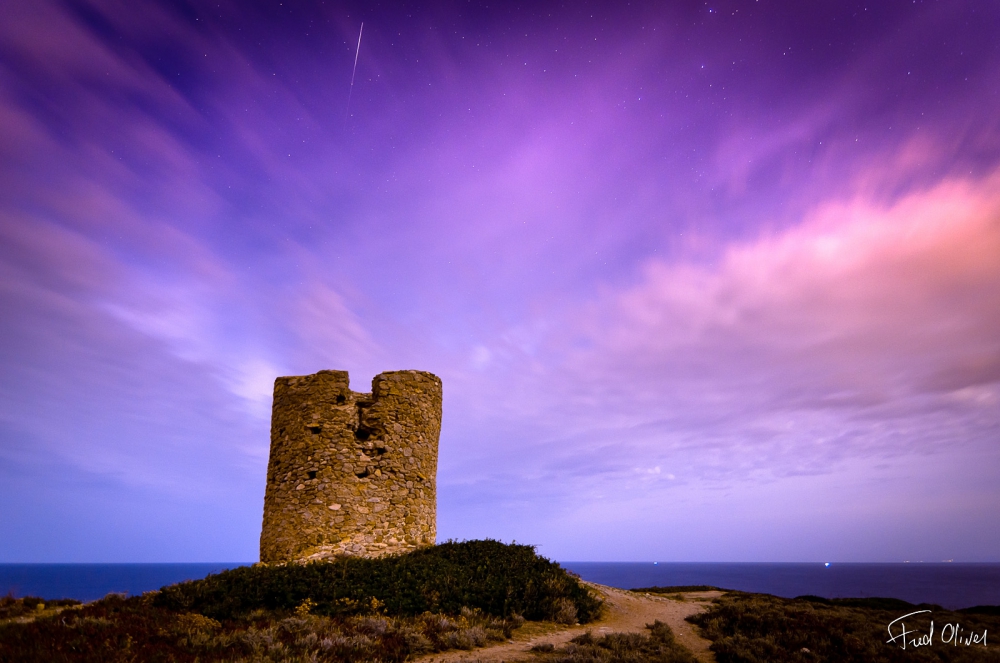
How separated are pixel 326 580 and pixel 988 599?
106m

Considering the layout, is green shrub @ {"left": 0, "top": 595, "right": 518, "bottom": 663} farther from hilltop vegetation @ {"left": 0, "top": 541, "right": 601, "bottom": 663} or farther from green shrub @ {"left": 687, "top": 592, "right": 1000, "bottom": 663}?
green shrub @ {"left": 687, "top": 592, "right": 1000, "bottom": 663}

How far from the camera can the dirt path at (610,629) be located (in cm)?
870

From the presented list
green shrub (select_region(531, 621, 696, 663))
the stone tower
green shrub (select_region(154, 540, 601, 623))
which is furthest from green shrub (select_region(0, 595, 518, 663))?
the stone tower

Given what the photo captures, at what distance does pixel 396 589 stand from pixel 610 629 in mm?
4793

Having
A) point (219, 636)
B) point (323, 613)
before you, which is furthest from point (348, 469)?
point (219, 636)

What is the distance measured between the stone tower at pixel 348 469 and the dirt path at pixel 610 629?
5789 millimetres

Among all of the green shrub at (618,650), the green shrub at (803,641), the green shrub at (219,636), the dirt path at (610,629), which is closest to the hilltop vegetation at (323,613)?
the green shrub at (219,636)

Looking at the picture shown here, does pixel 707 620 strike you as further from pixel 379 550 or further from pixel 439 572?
pixel 379 550

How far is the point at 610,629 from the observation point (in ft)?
38.0

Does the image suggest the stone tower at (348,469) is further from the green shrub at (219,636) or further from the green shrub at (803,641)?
the green shrub at (803,641)

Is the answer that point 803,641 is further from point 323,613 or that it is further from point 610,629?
point 323,613

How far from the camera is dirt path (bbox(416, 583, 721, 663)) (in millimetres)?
8695

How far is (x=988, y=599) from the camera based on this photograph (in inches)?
3051

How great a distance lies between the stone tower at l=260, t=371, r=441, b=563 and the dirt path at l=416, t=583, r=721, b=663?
19.0 feet
